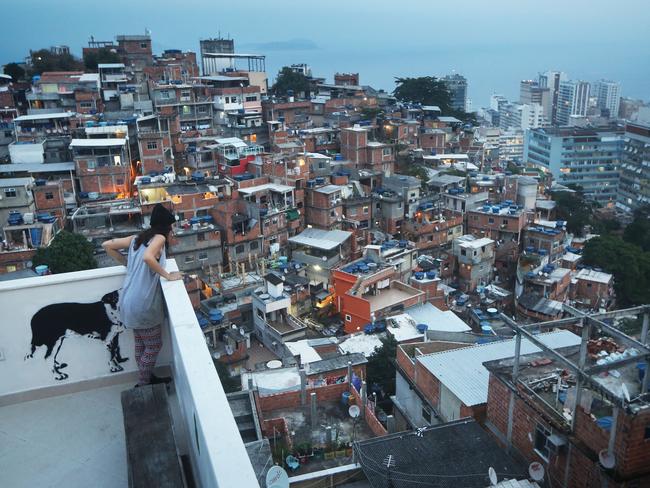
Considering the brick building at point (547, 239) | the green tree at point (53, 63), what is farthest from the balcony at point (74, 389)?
the green tree at point (53, 63)

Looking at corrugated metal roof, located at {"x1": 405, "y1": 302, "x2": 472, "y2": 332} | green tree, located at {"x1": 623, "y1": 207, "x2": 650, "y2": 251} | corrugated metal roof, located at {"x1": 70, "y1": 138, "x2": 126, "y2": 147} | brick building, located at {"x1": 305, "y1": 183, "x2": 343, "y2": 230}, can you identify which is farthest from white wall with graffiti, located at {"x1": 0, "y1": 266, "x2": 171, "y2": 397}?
green tree, located at {"x1": 623, "y1": 207, "x2": 650, "y2": 251}

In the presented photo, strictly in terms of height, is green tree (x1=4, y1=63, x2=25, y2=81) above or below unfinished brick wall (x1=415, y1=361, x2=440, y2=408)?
above

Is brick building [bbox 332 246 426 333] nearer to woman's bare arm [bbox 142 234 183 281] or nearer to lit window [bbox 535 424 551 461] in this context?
lit window [bbox 535 424 551 461]

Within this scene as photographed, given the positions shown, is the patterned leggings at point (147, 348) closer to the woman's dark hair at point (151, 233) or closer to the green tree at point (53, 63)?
A: the woman's dark hair at point (151, 233)

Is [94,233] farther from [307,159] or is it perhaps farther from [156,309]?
[156,309]

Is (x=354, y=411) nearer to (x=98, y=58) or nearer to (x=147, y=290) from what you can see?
(x=147, y=290)

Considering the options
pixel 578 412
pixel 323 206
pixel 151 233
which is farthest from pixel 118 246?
pixel 323 206
